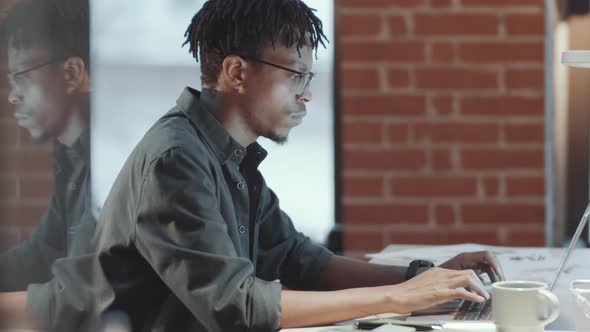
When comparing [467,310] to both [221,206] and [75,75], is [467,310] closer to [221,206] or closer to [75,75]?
[221,206]

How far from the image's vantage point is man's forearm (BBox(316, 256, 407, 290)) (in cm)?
147


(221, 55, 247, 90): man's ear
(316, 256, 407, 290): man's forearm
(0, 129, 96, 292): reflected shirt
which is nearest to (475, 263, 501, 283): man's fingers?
(316, 256, 407, 290): man's forearm

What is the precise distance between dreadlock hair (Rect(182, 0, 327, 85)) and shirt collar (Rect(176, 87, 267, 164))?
0.02 metres

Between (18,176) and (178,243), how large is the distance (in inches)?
9.0

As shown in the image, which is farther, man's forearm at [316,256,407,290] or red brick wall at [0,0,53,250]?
man's forearm at [316,256,407,290]

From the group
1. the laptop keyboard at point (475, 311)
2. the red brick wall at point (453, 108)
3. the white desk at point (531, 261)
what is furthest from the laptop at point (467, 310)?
the red brick wall at point (453, 108)

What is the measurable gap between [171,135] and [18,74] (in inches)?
9.8

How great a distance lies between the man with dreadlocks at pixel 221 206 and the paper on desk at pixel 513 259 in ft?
1.07

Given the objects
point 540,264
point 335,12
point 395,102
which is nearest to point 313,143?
point 335,12

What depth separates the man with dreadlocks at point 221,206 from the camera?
1167 millimetres

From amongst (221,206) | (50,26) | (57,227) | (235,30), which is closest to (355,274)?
(221,206)

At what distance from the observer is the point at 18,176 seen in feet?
3.35

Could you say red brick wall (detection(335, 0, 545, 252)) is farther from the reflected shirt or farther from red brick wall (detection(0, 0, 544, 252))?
the reflected shirt

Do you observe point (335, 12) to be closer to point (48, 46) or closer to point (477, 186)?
point (48, 46)
